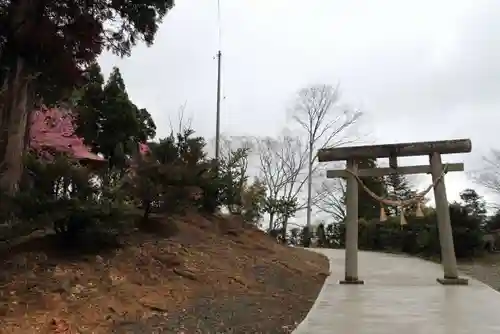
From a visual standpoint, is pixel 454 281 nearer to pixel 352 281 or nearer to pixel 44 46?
pixel 352 281

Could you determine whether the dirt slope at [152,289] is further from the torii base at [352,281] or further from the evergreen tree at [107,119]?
the evergreen tree at [107,119]

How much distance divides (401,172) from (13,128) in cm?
834

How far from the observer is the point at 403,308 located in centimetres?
764

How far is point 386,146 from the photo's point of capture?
12.3 m

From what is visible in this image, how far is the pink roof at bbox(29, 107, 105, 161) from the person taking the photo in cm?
1560

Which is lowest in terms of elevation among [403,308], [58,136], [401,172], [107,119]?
[403,308]

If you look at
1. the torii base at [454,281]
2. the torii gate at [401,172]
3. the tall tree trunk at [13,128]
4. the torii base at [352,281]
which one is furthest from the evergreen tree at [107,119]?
the torii base at [454,281]

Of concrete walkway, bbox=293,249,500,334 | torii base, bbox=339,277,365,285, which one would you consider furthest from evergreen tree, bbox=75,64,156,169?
concrete walkway, bbox=293,249,500,334

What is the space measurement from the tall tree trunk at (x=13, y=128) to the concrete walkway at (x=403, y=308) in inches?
186

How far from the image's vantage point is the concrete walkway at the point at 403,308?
20.3 feet

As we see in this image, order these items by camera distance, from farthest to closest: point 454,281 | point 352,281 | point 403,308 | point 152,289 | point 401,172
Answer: point 401,172
point 352,281
point 454,281
point 403,308
point 152,289

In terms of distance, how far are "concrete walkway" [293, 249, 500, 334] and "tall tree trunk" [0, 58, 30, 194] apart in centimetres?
473

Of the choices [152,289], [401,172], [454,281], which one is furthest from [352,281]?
[152,289]

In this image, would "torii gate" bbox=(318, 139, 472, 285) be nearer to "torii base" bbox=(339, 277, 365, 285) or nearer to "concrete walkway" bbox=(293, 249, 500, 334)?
"torii base" bbox=(339, 277, 365, 285)
